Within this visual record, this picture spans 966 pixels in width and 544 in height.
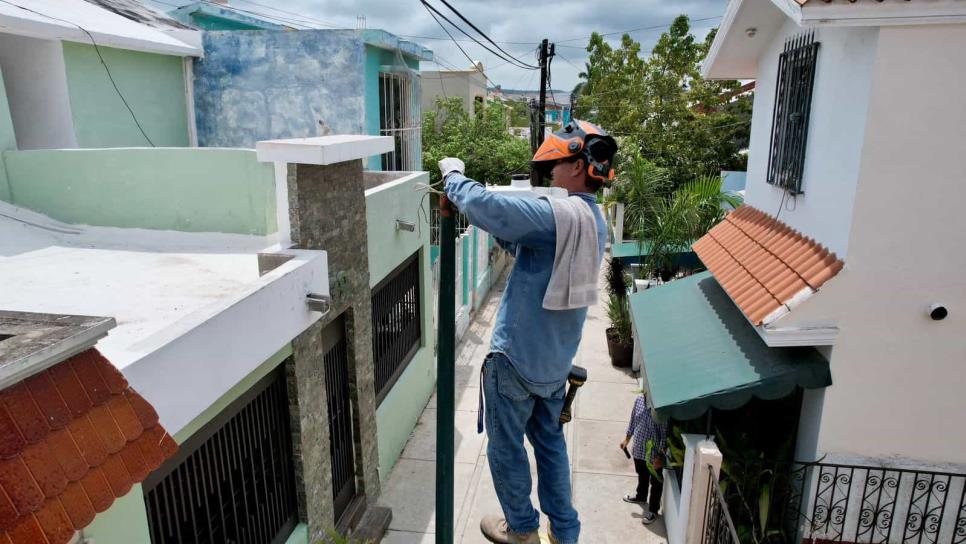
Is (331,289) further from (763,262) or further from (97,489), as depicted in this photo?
(97,489)

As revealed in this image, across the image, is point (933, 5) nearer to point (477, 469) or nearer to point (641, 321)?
point (641, 321)

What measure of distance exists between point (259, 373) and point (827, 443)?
4.43 meters

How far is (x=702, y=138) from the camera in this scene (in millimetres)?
20609

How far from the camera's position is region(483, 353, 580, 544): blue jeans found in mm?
3436

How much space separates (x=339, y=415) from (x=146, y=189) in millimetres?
2916

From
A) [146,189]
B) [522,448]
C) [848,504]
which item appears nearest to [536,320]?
[522,448]

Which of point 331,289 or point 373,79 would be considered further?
point 373,79

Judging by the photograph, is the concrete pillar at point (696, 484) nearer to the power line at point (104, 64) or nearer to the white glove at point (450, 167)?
the white glove at point (450, 167)

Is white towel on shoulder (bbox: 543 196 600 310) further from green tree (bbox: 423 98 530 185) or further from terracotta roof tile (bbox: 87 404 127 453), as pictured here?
green tree (bbox: 423 98 530 185)

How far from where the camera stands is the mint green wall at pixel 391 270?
7.56m

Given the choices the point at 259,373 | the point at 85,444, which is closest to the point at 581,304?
the point at 85,444

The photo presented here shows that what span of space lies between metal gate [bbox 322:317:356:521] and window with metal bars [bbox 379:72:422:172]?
518 cm

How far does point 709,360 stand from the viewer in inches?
227

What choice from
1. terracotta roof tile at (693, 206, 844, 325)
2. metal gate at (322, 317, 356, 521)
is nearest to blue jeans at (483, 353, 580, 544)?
terracotta roof tile at (693, 206, 844, 325)
